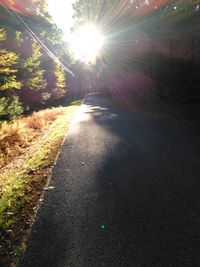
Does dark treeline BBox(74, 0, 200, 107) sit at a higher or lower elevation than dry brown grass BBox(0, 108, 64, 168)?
higher

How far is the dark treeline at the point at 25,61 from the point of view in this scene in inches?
631

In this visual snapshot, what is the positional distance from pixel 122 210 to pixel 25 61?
1972 centimetres

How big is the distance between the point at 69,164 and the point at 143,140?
3246mm

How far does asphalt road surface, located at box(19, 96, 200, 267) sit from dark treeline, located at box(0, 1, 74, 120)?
8761 mm

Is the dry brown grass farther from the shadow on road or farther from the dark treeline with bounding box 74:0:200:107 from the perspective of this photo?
the dark treeline with bounding box 74:0:200:107

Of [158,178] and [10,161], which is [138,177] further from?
[10,161]

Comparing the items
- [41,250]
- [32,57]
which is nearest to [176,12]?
[32,57]

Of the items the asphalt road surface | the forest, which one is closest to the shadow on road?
the asphalt road surface

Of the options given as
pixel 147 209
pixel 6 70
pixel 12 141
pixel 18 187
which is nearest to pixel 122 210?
pixel 147 209

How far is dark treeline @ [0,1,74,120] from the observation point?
16031 mm

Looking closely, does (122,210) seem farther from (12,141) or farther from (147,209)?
(12,141)

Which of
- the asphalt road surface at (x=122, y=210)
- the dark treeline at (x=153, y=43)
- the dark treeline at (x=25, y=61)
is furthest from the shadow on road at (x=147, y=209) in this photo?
the dark treeline at (x=153, y=43)

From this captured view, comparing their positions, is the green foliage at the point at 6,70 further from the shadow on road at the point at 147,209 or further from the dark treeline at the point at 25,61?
the shadow on road at the point at 147,209

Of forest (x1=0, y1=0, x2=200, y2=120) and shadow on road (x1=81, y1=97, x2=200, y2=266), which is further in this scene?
forest (x1=0, y1=0, x2=200, y2=120)
